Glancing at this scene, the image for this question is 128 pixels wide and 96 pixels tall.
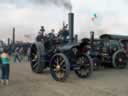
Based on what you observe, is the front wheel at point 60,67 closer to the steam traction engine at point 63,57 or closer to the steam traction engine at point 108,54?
the steam traction engine at point 63,57

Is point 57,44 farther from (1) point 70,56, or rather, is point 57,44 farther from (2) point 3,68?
(2) point 3,68

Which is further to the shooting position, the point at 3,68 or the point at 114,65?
the point at 114,65

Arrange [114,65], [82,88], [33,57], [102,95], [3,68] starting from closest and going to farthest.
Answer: [102,95] → [82,88] → [3,68] → [33,57] → [114,65]

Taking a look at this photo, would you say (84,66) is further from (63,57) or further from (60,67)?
(63,57)

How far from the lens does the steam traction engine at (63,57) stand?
29.1ft

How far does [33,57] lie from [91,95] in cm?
564

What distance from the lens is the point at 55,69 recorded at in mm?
9070

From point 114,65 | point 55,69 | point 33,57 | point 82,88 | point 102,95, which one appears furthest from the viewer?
point 114,65

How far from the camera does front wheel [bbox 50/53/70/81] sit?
847 cm

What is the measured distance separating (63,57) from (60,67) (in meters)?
0.45

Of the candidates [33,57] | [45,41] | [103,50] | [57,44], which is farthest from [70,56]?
[103,50]

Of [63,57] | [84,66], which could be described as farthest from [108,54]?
[63,57]

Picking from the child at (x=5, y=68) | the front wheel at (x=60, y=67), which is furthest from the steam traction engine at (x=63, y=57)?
the child at (x=5, y=68)

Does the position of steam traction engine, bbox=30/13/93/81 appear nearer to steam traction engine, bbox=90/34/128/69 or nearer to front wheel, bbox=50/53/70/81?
front wheel, bbox=50/53/70/81
